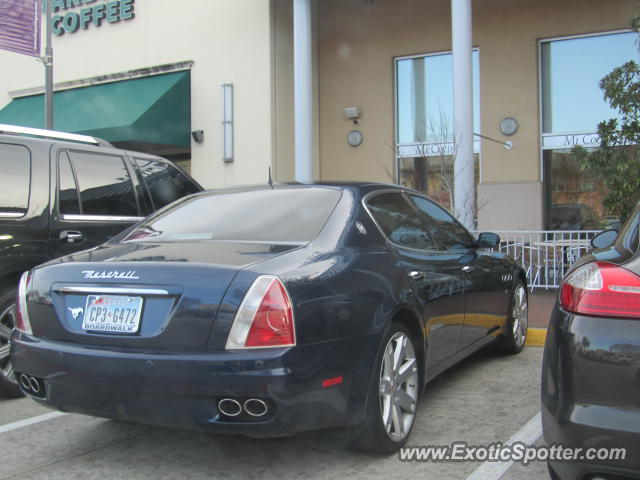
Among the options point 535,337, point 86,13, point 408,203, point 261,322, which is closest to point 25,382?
point 261,322

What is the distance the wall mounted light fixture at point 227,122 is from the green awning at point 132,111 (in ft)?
3.45

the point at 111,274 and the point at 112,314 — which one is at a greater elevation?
the point at 111,274

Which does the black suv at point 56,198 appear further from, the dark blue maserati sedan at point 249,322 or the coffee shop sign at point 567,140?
the coffee shop sign at point 567,140

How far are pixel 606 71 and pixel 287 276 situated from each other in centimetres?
1106

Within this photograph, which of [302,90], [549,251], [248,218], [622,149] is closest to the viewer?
[248,218]

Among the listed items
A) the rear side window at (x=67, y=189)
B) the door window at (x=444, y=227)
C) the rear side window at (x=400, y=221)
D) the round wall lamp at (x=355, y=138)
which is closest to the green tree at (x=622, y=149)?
the door window at (x=444, y=227)

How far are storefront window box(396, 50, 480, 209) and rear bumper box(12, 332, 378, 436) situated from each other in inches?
408

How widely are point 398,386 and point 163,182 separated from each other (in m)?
3.46

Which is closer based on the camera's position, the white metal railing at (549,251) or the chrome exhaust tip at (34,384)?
the chrome exhaust tip at (34,384)

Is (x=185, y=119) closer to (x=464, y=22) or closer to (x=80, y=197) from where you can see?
(x=464, y=22)

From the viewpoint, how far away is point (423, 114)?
44.9 feet

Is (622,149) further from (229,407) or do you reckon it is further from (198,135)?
(198,135)

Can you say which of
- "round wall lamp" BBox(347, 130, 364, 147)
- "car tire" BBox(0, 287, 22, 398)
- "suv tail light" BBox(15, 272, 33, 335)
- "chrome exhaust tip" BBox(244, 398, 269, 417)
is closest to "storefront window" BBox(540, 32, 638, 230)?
"round wall lamp" BBox(347, 130, 364, 147)

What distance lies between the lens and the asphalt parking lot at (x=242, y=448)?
128 inches
